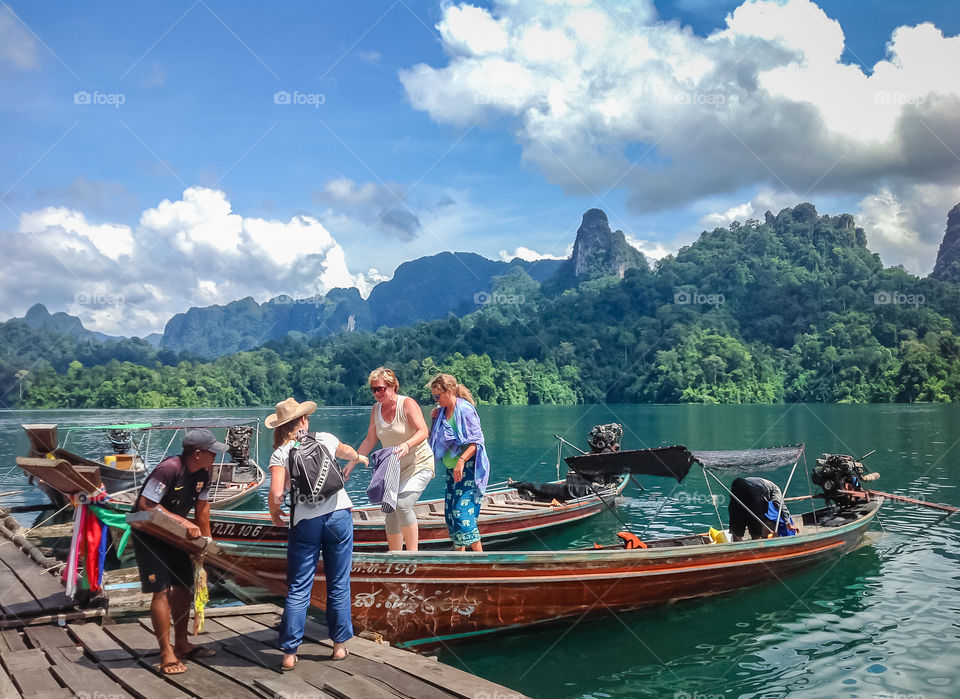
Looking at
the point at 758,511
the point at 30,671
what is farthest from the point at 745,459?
the point at 30,671

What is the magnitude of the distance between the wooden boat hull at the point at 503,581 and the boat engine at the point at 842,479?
14.8ft

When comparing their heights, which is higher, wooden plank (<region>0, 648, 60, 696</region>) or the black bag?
the black bag

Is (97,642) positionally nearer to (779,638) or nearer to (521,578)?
(521,578)

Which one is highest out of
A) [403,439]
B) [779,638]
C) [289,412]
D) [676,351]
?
[676,351]

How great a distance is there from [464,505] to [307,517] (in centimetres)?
301

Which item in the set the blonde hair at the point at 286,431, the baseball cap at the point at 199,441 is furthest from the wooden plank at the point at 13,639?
the blonde hair at the point at 286,431

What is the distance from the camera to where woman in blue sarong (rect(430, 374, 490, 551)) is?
755 cm

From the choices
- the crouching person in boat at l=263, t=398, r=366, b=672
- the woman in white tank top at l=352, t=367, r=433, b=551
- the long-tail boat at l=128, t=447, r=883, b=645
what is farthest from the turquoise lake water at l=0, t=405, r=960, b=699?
the crouching person in boat at l=263, t=398, r=366, b=672

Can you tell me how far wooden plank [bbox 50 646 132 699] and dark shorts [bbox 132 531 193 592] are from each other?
2.09 ft

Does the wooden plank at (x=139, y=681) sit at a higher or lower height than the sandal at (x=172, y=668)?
lower

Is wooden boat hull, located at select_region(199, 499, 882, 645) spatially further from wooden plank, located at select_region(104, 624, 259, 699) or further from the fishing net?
the fishing net

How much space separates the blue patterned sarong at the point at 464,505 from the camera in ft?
25.3

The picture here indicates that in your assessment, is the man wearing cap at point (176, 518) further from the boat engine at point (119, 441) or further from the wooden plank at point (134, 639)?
the boat engine at point (119, 441)

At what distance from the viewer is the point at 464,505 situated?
25.7 feet
